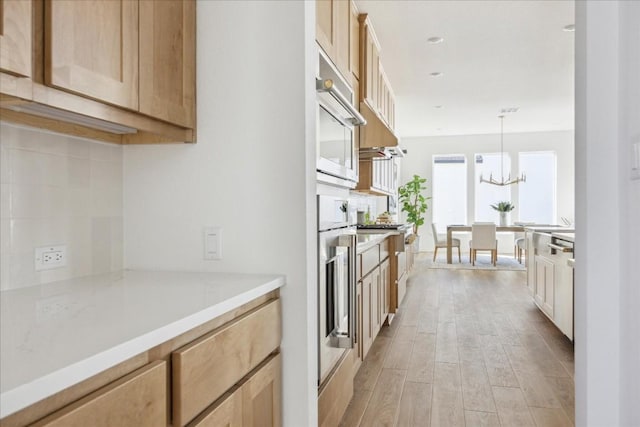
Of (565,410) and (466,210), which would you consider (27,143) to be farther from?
(466,210)

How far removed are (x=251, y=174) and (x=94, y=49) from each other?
0.61 meters

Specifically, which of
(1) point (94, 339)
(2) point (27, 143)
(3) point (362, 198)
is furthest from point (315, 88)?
(3) point (362, 198)

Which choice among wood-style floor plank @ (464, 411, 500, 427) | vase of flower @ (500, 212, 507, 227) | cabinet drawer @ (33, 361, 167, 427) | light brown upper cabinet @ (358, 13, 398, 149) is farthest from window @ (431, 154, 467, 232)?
cabinet drawer @ (33, 361, 167, 427)

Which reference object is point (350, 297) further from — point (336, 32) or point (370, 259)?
point (336, 32)

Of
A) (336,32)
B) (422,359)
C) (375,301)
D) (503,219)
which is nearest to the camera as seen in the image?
(336,32)

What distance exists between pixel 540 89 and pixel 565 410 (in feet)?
16.5

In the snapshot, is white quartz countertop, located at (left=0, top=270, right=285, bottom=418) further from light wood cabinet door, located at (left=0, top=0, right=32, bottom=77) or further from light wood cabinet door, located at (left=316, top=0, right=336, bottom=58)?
light wood cabinet door, located at (left=316, top=0, right=336, bottom=58)

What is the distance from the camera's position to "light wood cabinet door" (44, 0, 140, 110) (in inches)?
39.7

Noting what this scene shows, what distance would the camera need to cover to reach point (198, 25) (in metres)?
1.62

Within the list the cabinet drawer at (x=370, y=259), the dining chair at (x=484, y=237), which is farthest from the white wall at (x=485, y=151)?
the cabinet drawer at (x=370, y=259)

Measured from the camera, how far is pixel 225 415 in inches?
44.6

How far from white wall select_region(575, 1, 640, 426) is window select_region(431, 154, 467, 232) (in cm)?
926

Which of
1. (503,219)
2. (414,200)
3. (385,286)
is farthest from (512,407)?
(414,200)

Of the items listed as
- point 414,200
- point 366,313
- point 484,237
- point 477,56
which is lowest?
point 366,313
